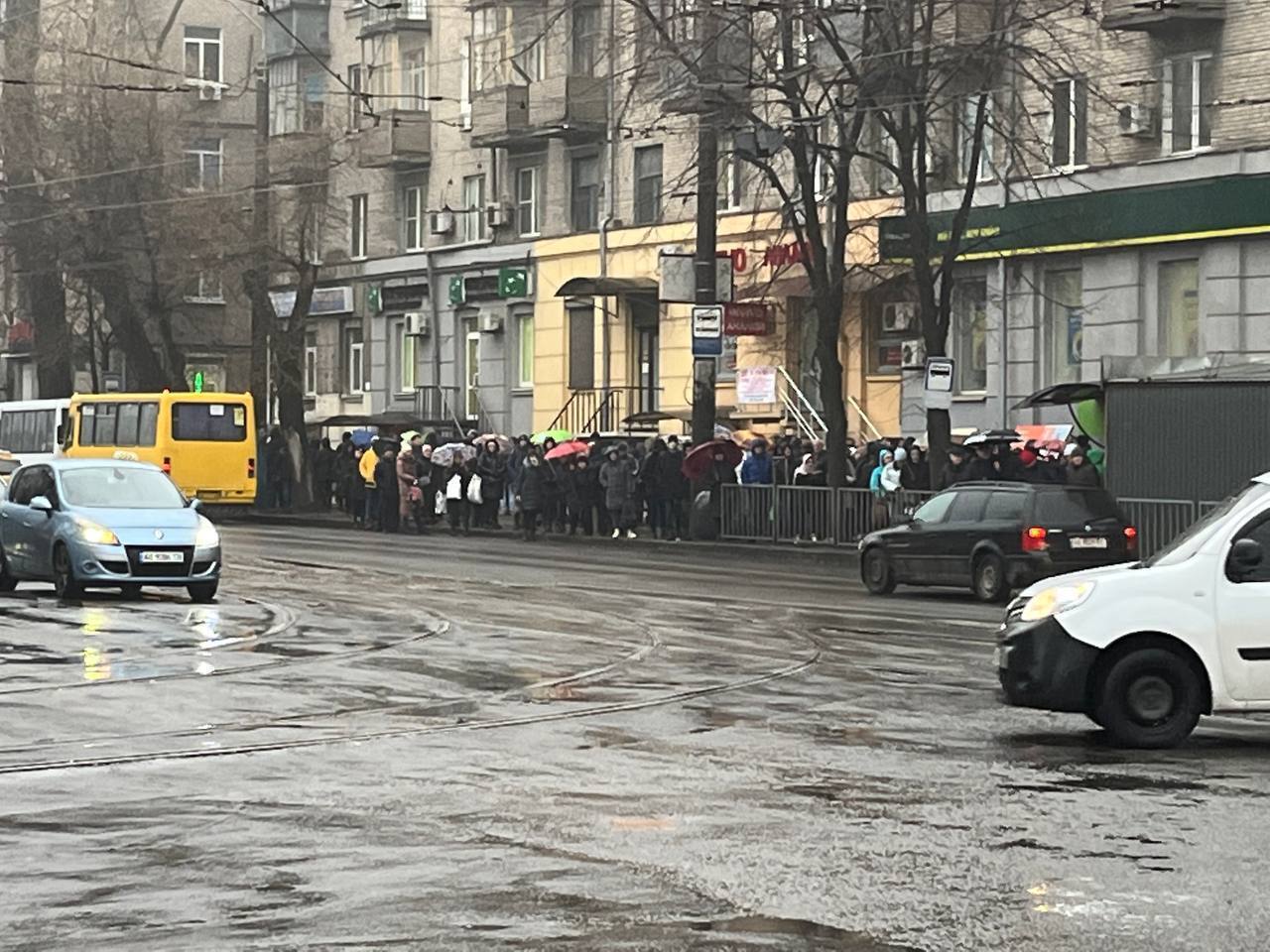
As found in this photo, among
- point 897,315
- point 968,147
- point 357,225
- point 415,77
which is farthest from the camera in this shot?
point 357,225

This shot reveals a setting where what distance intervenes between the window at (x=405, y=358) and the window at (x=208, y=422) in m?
8.27

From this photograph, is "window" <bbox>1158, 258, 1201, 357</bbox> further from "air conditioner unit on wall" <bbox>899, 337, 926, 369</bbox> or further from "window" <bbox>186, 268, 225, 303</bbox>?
"window" <bbox>186, 268, 225, 303</bbox>

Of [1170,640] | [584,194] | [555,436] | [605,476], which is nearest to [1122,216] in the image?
[605,476]

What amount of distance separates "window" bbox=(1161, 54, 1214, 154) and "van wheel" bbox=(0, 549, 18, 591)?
18.7 m

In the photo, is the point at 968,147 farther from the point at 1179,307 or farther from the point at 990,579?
the point at 990,579

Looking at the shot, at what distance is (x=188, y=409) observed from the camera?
51.2 metres

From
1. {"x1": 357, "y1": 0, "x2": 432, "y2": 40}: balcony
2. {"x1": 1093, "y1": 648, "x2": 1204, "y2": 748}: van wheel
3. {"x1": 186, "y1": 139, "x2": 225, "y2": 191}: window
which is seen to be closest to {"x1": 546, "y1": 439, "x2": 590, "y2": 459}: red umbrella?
{"x1": 186, "y1": 139, "x2": 225, "y2": 191}: window

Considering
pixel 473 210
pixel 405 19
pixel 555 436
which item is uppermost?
pixel 405 19

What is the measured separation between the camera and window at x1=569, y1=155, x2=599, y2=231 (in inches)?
2080

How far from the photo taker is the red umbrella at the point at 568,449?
42.5 meters

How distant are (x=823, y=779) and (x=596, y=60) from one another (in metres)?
38.4

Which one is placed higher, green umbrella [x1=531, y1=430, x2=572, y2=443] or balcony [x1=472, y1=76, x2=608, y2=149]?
balcony [x1=472, y1=76, x2=608, y2=149]

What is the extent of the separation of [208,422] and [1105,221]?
19.7m

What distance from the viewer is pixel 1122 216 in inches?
1531
